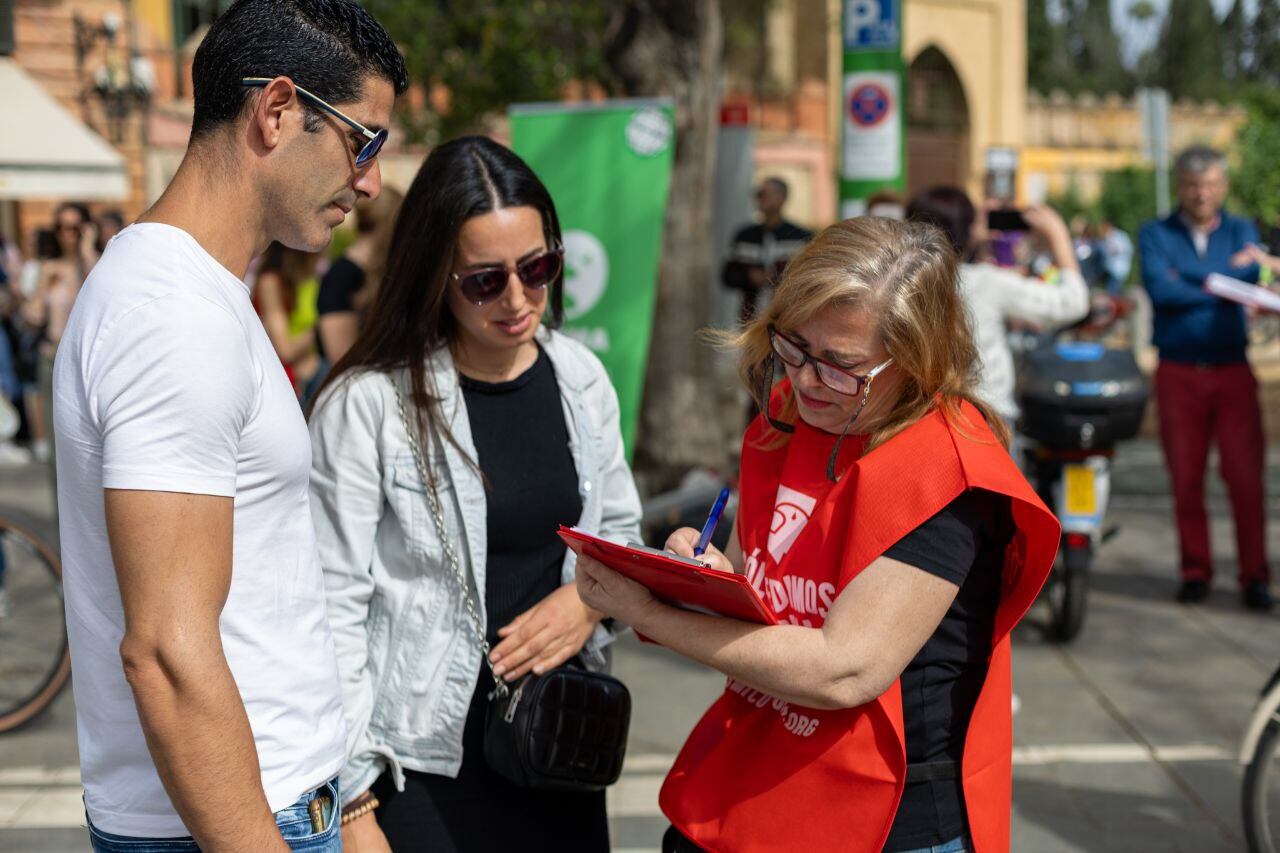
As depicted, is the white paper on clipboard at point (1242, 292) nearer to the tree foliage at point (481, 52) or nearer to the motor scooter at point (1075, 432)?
the motor scooter at point (1075, 432)

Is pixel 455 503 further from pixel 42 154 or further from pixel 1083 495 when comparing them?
pixel 42 154

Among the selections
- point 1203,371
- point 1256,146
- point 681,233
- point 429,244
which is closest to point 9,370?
point 681,233

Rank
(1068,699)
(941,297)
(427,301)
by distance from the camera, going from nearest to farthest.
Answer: (941,297) < (427,301) < (1068,699)

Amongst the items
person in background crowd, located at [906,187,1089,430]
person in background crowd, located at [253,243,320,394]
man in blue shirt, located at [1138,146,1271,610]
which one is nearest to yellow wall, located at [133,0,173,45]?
person in background crowd, located at [253,243,320,394]

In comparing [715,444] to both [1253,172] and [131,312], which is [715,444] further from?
[1253,172]

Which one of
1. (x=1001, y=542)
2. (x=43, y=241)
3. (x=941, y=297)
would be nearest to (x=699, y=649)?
(x=1001, y=542)

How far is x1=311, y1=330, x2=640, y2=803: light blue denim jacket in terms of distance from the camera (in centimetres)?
231

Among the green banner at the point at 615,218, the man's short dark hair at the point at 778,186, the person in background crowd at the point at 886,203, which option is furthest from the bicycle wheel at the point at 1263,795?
the man's short dark hair at the point at 778,186

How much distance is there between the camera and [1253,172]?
20.7m

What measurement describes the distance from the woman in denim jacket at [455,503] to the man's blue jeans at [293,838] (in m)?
0.44

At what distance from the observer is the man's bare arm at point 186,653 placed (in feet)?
4.91

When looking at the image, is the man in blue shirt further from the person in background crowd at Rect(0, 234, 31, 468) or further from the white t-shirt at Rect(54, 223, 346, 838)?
the person in background crowd at Rect(0, 234, 31, 468)

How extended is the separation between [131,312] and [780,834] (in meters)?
1.11

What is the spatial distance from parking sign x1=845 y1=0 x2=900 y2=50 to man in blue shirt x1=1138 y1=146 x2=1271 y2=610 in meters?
1.73
